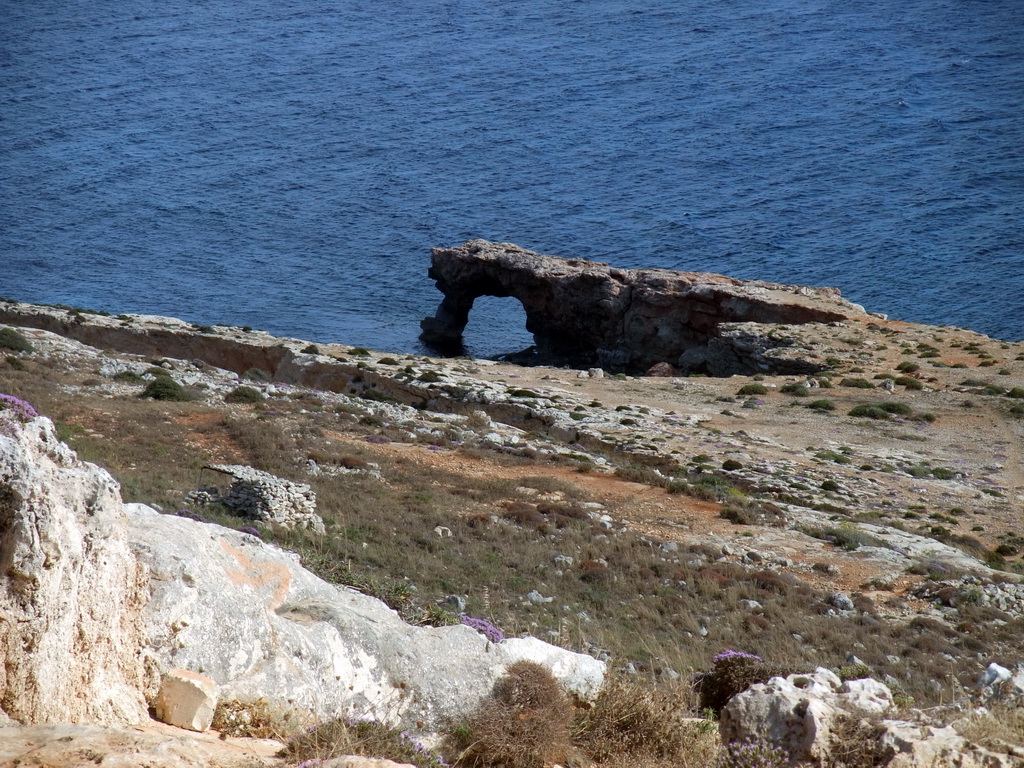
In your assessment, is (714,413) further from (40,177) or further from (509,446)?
(40,177)

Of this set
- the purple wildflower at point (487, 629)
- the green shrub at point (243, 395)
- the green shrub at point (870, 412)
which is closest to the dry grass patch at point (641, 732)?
the purple wildflower at point (487, 629)

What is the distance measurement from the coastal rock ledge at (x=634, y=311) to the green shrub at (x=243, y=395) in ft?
101

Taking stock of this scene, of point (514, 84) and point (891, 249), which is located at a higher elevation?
point (514, 84)

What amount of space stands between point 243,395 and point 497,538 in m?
16.7

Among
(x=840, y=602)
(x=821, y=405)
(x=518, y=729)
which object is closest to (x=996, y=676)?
(x=518, y=729)

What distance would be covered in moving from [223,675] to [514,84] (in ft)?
435

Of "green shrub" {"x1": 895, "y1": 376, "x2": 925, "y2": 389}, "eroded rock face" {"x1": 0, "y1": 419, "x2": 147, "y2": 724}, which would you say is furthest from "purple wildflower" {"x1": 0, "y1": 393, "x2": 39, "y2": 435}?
"green shrub" {"x1": 895, "y1": 376, "x2": 925, "y2": 389}

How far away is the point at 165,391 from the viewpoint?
31484 mm

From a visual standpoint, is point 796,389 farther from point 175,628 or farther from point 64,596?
point 64,596

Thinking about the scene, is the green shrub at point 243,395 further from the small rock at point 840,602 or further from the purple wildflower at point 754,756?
the purple wildflower at point 754,756

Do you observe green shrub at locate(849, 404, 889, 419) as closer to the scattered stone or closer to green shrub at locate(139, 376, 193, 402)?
green shrub at locate(139, 376, 193, 402)

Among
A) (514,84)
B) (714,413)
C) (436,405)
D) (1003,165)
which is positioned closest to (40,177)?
(514,84)

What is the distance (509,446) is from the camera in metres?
31.1

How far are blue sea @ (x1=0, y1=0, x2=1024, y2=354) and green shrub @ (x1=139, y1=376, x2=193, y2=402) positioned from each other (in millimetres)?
42736
